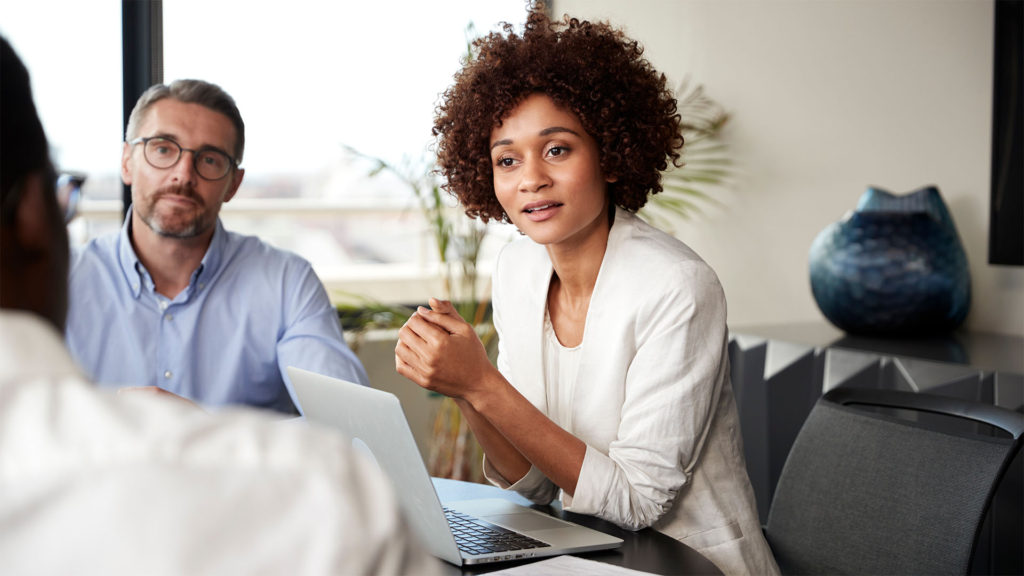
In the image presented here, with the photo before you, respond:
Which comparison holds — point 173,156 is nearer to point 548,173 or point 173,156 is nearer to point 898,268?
point 548,173

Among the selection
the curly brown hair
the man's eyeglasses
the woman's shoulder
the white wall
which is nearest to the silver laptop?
the woman's shoulder

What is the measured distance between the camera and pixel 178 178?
Result: 192 centimetres

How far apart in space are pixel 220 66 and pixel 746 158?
1.97 m

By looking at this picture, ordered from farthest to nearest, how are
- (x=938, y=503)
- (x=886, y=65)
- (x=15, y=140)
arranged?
(x=886, y=65)
(x=938, y=503)
(x=15, y=140)

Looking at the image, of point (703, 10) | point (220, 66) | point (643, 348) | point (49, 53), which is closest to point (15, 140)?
point (643, 348)

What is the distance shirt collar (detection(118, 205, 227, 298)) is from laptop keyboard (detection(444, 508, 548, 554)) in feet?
3.05

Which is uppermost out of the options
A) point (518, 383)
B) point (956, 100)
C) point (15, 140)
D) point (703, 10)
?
point (703, 10)

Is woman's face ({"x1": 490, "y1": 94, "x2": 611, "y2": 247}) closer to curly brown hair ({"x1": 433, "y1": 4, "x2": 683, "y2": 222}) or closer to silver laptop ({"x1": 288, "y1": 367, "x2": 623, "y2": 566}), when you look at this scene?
curly brown hair ({"x1": 433, "y1": 4, "x2": 683, "y2": 222})

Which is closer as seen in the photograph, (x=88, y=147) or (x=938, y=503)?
(x=938, y=503)

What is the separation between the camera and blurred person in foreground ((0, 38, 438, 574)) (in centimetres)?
42

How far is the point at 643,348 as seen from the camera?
1.53m

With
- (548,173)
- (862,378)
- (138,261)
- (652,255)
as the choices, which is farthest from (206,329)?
(862,378)

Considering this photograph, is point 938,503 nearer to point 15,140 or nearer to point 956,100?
point 15,140

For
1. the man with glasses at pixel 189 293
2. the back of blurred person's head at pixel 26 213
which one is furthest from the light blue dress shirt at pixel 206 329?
the back of blurred person's head at pixel 26 213
